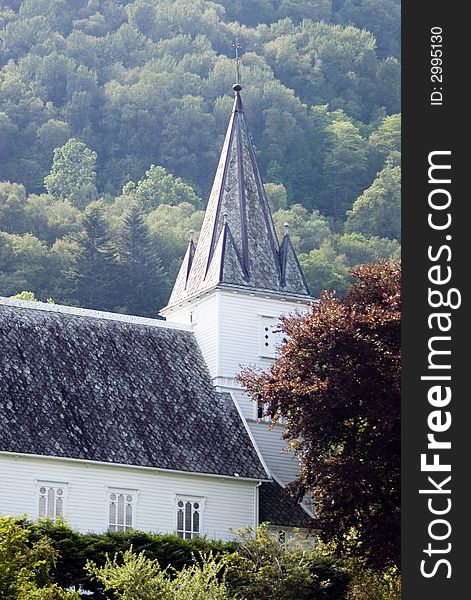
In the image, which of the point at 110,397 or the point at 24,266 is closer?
the point at 110,397

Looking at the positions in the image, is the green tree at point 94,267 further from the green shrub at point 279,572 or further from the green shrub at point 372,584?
the green shrub at point 372,584

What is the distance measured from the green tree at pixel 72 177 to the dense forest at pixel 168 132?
0.60 feet

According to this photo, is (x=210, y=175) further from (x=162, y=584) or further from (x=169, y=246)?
(x=162, y=584)

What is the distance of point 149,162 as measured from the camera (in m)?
146

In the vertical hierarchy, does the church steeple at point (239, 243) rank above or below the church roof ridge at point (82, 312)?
above

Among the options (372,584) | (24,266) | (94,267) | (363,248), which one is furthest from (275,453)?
(363,248)

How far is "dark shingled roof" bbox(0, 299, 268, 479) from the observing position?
49562 mm

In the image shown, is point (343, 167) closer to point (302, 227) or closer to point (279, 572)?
point (302, 227)

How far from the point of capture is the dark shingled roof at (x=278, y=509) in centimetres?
5288

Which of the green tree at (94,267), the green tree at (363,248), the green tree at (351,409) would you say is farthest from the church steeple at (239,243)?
the green tree at (363,248)

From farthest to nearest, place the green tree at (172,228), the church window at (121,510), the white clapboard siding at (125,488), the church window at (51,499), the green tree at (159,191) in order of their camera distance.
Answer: the green tree at (159,191), the green tree at (172,228), the church window at (121,510), the church window at (51,499), the white clapboard siding at (125,488)

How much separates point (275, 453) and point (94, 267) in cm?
5896

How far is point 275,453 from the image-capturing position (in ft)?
184

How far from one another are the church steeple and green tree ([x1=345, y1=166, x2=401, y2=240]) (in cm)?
7098
